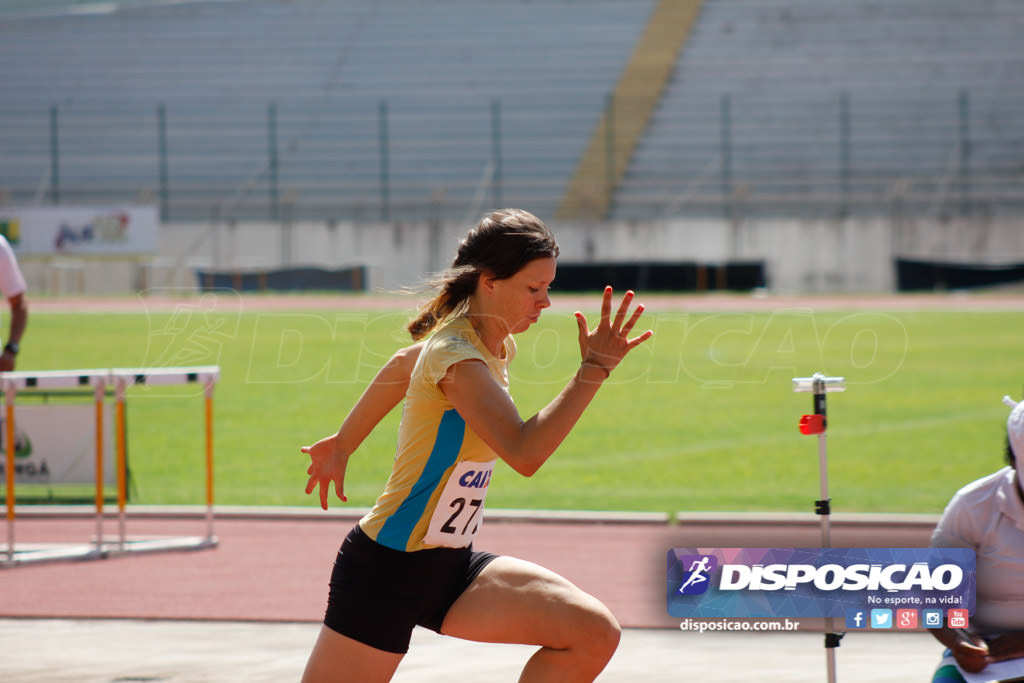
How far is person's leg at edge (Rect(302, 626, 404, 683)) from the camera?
11.3 feet

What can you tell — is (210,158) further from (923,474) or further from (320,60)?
(923,474)

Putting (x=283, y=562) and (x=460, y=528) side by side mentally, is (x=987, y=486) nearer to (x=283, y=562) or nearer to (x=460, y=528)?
(x=460, y=528)

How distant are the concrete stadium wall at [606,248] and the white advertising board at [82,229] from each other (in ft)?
1.38

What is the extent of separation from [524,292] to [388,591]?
0.91m

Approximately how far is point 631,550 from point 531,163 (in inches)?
1245

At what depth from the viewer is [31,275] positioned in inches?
1325

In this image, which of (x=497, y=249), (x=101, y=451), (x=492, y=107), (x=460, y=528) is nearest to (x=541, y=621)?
(x=460, y=528)

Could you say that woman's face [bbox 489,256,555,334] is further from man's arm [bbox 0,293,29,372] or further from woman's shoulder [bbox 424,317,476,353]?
man's arm [bbox 0,293,29,372]

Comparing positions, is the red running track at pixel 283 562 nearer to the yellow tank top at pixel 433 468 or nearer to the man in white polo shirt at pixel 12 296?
the man in white polo shirt at pixel 12 296

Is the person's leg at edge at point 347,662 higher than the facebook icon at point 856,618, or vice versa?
the facebook icon at point 856,618

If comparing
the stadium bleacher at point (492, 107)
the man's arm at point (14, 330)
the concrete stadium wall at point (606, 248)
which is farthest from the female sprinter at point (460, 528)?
the stadium bleacher at point (492, 107)

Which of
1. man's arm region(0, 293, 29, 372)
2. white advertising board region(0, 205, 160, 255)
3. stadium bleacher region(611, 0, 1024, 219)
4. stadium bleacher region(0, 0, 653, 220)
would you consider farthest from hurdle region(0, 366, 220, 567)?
stadium bleacher region(611, 0, 1024, 219)

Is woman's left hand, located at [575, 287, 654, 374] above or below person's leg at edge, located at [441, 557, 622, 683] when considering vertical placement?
above

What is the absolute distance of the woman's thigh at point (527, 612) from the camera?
3430 millimetres
